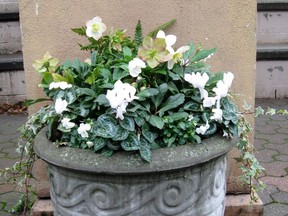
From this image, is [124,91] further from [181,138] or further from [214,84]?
[214,84]

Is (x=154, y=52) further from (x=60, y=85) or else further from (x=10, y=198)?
→ (x=10, y=198)

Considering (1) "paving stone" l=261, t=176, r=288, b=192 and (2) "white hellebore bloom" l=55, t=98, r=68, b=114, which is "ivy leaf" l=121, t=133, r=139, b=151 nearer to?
(2) "white hellebore bloom" l=55, t=98, r=68, b=114

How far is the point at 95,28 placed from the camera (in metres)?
1.98

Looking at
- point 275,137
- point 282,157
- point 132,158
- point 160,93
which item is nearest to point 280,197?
point 282,157

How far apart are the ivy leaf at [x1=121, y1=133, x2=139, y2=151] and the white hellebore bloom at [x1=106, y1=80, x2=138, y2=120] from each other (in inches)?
3.2

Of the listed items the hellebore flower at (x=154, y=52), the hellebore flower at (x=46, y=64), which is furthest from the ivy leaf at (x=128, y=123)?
the hellebore flower at (x=46, y=64)

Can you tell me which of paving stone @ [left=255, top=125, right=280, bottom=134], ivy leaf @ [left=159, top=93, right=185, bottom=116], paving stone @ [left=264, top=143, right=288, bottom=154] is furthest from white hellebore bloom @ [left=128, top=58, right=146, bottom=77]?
paving stone @ [left=255, top=125, right=280, bottom=134]

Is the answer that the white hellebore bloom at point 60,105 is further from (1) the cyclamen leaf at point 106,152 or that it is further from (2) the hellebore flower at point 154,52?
(2) the hellebore flower at point 154,52

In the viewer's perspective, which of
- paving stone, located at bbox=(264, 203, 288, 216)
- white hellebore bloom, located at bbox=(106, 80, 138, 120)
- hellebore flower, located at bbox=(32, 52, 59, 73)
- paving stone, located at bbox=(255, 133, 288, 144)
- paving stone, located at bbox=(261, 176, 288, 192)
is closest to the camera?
white hellebore bloom, located at bbox=(106, 80, 138, 120)

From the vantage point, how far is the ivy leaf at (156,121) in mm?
1665

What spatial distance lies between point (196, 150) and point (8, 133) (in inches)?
130

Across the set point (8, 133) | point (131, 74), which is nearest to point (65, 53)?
point (131, 74)

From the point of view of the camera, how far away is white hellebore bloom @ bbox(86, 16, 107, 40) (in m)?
1.98

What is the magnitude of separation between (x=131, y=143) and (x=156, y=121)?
136 mm
